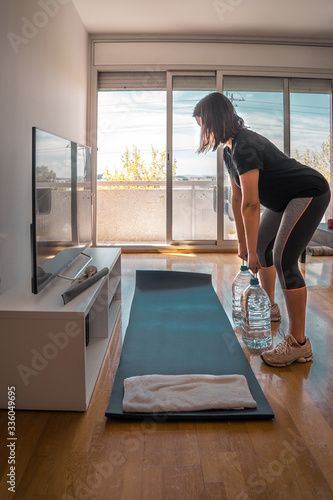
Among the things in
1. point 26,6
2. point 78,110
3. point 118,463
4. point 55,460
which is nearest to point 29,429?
point 55,460

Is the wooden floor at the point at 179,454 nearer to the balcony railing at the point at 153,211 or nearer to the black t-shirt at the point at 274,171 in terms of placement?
the black t-shirt at the point at 274,171

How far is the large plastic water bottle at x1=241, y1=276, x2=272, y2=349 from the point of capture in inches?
88.9

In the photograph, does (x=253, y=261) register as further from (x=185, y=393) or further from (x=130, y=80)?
(x=130, y=80)

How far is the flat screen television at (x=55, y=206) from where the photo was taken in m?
1.75

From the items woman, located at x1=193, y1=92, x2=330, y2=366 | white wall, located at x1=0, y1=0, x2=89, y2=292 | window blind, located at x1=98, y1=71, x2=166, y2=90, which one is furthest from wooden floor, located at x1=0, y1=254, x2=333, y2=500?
window blind, located at x1=98, y1=71, x2=166, y2=90

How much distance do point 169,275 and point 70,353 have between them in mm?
2085

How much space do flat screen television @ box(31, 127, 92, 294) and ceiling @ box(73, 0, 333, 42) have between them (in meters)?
2.37

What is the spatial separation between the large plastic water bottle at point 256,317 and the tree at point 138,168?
3464mm

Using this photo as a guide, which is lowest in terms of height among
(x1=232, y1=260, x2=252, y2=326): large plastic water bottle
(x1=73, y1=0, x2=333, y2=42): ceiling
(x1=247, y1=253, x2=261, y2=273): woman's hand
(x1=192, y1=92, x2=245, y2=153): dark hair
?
(x1=232, y1=260, x2=252, y2=326): large plastic water bottle

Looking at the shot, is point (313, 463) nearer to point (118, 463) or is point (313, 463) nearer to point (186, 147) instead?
point (118, 463)

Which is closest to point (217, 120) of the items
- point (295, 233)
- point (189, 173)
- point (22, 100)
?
point (295, 233)

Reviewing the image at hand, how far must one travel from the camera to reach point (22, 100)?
9.14ft

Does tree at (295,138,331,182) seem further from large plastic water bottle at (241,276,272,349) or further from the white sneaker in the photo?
the white sneaker

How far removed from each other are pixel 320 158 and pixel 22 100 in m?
3.84
